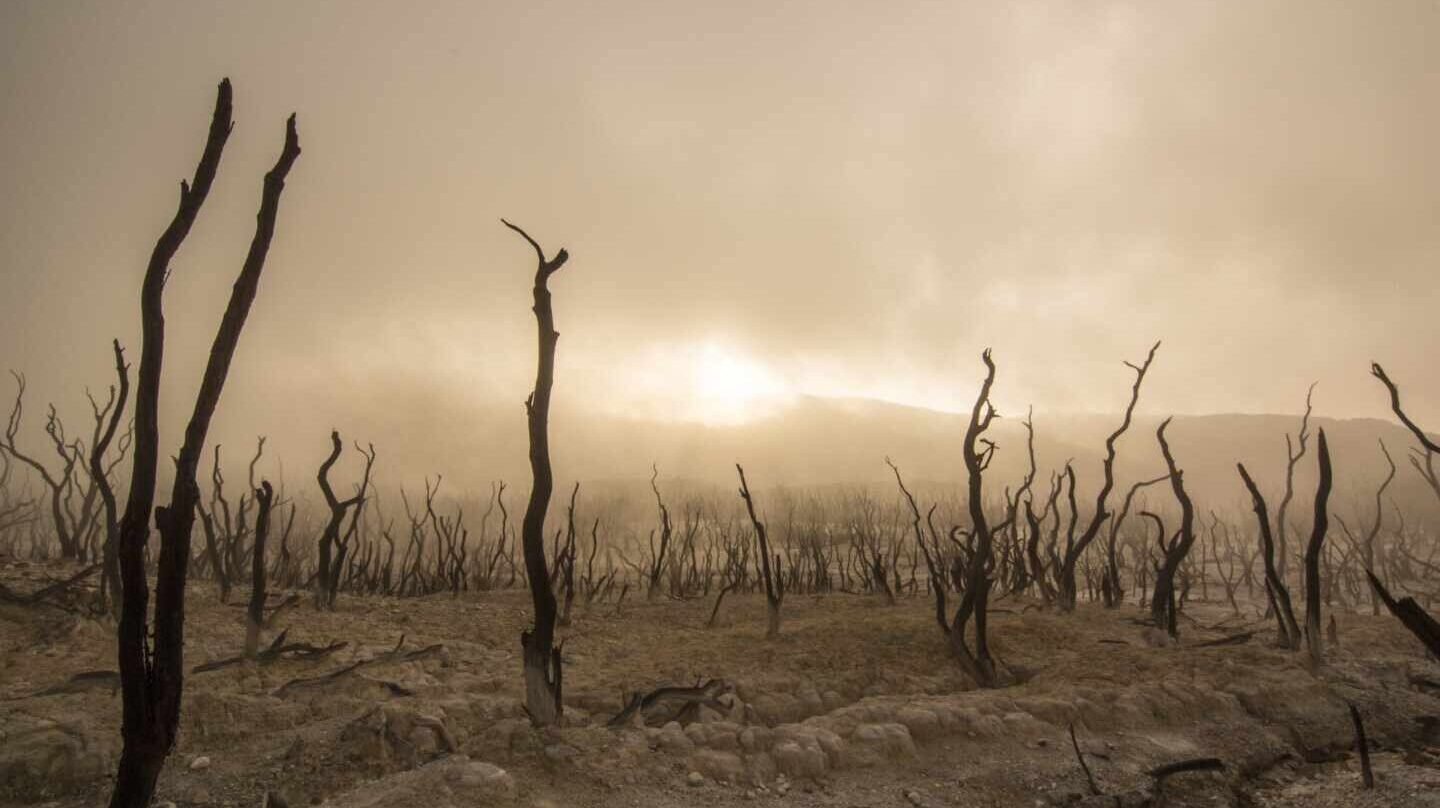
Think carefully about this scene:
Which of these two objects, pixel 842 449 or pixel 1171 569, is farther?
pixel 842 449

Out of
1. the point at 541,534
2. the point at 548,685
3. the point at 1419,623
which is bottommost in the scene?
the point at 548,685

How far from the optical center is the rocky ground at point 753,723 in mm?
4324

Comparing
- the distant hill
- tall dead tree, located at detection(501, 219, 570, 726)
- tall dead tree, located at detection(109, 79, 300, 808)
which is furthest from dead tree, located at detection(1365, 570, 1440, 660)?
the distant hill

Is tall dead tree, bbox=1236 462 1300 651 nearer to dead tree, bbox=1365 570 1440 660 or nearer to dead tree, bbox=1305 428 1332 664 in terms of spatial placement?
dead tree, bbox=1305 428 1332 664

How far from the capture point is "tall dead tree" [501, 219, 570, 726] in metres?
4.80

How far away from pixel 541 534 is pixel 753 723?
2.65 metres

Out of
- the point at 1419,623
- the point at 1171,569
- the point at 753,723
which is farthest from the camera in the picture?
the point at 1171,569

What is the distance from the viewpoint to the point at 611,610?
11.0 meters

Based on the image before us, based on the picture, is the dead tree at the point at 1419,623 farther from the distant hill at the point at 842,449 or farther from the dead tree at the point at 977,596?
the distant hill at the point at 842,449

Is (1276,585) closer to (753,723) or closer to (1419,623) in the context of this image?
(1419,623)

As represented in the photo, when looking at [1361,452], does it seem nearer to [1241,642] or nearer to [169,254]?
[1241,642]

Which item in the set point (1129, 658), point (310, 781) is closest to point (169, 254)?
point (310, 781)

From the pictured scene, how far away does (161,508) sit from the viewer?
306cm

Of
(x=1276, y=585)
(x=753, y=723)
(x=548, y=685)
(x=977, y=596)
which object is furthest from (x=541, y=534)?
(x=1276, y=585)
